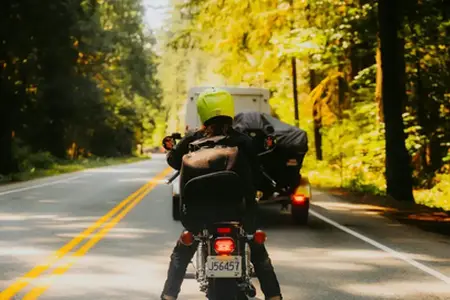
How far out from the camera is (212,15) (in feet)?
100

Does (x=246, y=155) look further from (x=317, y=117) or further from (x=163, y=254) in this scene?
(x=317, y=117)

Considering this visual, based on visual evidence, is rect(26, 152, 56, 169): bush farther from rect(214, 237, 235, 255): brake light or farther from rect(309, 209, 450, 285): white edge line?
rect(214, 237, 235, 255): brake light

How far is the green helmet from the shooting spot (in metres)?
5.68

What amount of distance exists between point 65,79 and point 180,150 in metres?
42.8

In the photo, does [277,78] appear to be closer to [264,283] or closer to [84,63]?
[84,63]

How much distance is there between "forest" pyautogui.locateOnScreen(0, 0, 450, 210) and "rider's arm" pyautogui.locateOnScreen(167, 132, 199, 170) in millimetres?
14097

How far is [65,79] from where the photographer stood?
47.4m

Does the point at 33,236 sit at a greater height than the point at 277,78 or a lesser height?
lesser

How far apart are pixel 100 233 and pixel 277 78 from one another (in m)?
30.7

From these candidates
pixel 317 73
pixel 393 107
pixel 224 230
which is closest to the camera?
pixel 224 230

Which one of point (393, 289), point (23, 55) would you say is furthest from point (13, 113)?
point (393, 289)

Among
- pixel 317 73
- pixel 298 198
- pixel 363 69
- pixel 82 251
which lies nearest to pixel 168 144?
pixel 82 251

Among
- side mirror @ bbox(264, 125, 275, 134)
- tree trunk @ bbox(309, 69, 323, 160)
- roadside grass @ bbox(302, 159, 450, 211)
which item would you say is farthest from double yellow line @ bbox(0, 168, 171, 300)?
tree trunk @ bbox(309, 69, 323, 160)

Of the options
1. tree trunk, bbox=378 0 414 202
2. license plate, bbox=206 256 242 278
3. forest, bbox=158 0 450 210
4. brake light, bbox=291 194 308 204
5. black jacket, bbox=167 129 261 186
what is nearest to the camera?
license plate, bbox=206 256 242 278
